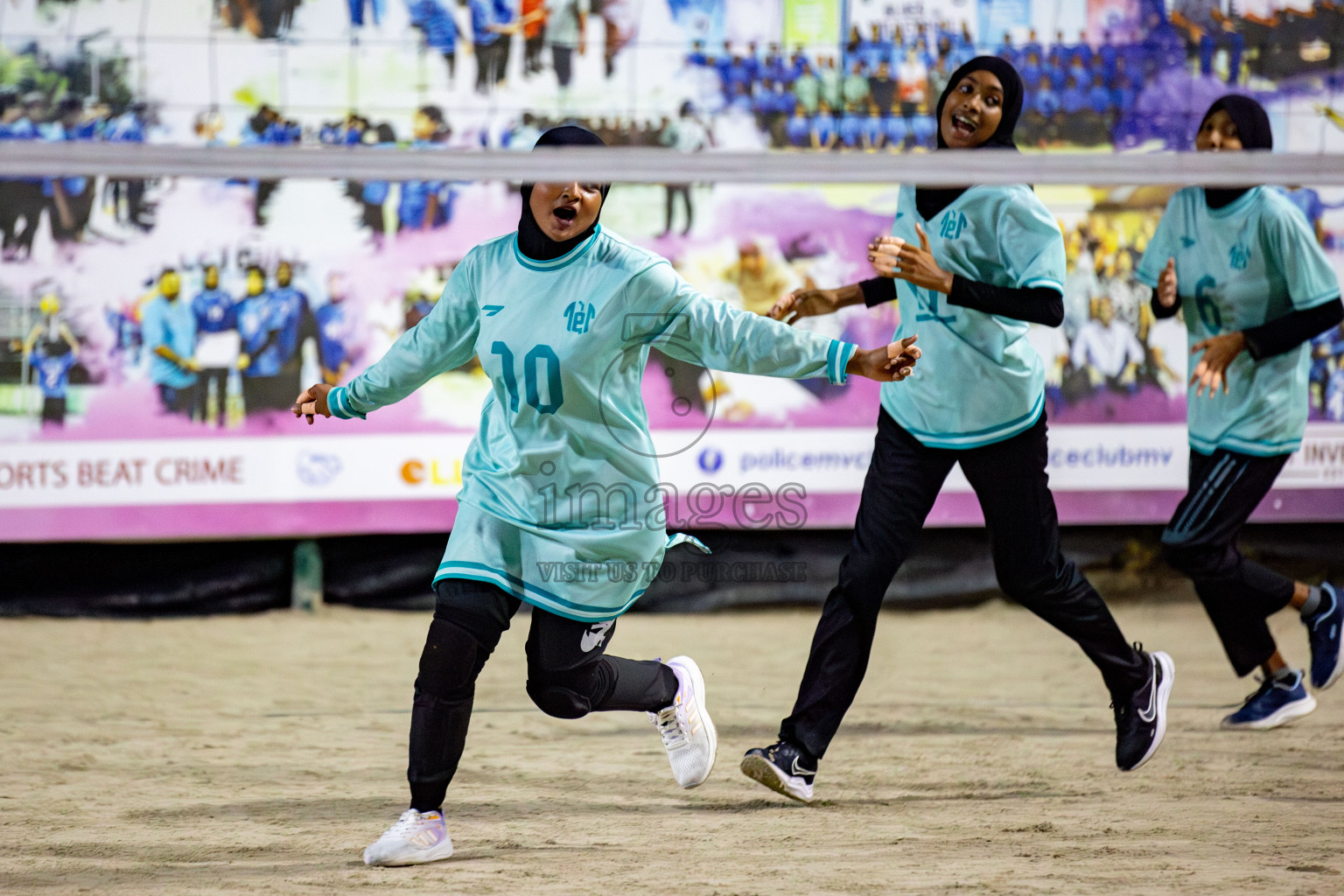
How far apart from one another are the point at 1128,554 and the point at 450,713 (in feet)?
19.6

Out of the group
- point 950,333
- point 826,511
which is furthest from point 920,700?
point 950,333

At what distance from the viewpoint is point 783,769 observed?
4102mm

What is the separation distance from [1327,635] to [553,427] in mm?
3552

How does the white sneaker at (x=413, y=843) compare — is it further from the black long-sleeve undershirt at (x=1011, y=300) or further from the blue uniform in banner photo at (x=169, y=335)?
the blue uniform in banner photo at (x=169, y=335)

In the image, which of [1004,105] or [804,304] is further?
[804,304]

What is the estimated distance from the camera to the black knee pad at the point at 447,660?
3482 millimetres

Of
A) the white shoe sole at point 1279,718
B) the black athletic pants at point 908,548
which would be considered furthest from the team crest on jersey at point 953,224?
the white shoe sole at point 1279,718

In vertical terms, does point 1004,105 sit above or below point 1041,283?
above

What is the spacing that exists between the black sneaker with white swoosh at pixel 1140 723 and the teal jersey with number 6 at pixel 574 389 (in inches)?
68.0

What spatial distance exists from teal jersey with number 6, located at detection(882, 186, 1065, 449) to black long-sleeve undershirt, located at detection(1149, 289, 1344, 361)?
3.15 feet

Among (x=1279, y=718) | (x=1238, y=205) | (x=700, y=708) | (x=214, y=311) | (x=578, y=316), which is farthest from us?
(x=214, y=311)

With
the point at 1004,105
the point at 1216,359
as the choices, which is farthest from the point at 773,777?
the point at 1004,105

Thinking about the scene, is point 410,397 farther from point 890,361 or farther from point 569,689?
point 890,361

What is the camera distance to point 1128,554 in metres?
8.39
